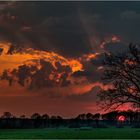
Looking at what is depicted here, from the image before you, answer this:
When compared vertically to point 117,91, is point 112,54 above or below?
above

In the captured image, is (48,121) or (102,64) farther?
(48,121)

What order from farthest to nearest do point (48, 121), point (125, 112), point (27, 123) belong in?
point (48, 121)
point (27, 123)
point (125, 112)

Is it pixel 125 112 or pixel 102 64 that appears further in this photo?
pixel 125 112

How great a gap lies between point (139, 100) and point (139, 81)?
2309mm

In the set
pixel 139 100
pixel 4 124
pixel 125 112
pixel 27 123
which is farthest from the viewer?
pixel 27 123

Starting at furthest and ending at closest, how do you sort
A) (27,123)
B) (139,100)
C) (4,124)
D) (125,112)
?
(27,123) < (4,124) < (125,112) < (139,100)

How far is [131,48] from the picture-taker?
189 feet

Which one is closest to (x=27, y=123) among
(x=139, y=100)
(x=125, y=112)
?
(x=125, y=112)

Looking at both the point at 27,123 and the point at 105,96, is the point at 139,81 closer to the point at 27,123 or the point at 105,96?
the point at 105,96

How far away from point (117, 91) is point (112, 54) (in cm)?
474

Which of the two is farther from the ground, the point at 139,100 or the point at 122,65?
the point at 122,65

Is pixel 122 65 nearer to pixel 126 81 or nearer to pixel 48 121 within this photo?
pixel 126 81

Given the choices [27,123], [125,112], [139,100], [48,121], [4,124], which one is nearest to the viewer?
[139,100]

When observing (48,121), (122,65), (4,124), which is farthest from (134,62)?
(48,121)
